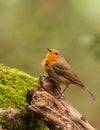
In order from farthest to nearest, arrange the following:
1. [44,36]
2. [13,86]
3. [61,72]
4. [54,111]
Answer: [44,36] → [61,72] → [13,86] → [54,111]

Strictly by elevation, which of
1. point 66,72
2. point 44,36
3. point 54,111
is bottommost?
point 54,111

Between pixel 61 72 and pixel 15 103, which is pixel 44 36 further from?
pixel 15 103

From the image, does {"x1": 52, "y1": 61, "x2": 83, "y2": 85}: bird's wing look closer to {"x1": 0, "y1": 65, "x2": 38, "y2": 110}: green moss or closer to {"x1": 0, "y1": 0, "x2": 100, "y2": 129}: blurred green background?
{"x1": 0, "y1": 65, "x2": 38, "y2": 110}: green moss

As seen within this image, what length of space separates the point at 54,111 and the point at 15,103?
65 centimetres

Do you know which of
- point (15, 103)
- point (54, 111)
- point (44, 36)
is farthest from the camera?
point (44, 36)

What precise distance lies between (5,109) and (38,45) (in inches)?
248

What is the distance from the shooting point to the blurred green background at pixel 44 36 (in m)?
12.2

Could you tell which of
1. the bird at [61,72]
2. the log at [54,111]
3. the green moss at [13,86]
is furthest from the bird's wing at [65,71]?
the log at [54,111]

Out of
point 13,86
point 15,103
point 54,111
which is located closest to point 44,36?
point 13,86

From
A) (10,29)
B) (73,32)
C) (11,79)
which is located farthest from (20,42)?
(11,79)

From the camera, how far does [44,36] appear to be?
1240cm

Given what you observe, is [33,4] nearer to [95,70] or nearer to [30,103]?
[95,70]

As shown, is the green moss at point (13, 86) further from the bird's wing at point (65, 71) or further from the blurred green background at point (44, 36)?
the blurred green background at point (44, 36)

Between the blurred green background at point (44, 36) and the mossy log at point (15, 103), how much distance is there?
4.55 m
